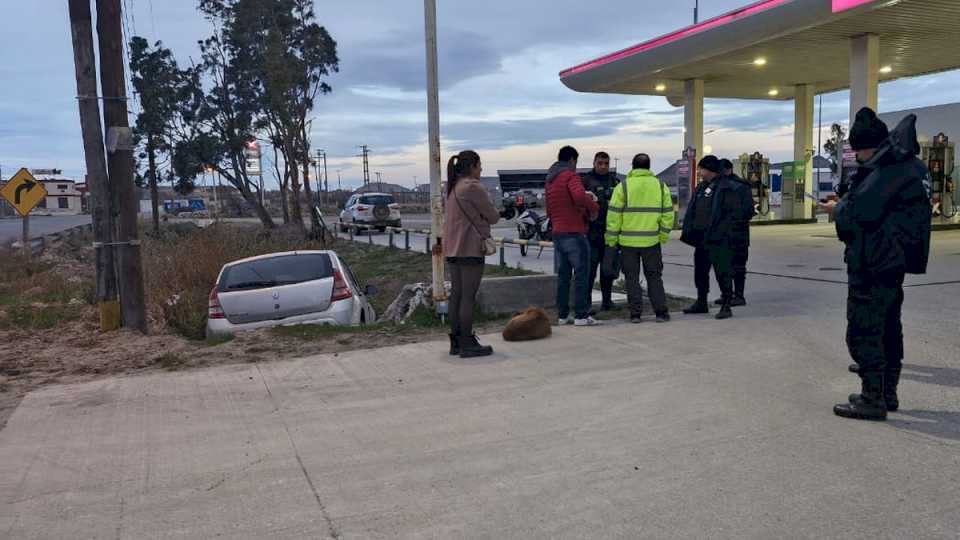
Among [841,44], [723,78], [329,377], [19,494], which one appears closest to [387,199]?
[723,78]

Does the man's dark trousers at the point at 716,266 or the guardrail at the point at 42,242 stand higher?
the man's dark trousers at the point at 716,266

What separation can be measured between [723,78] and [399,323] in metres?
21.5

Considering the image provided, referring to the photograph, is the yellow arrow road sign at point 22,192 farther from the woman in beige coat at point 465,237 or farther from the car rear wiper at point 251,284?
the woman in beige coat at point 465,237

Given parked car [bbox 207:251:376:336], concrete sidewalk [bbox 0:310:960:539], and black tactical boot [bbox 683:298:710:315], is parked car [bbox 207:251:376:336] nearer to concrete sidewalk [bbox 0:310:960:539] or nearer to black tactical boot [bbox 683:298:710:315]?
concrete sidewalk [bbox 0:310:960:539]

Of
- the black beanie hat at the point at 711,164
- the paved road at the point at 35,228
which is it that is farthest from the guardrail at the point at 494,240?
the paved road at the point at 35,228

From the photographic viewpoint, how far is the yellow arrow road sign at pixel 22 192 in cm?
1772

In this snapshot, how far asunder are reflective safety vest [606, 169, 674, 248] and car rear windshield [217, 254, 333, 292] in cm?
319

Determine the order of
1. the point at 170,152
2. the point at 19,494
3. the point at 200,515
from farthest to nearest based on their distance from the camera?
1. the point at 170,152
2. the point at 19,494
3. the point at 200,515

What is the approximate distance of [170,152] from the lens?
3303 cm

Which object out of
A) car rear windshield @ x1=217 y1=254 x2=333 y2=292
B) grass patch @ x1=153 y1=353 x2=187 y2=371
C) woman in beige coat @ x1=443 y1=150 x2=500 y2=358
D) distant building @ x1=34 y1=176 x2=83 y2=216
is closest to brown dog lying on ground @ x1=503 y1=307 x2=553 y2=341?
woman in beige coat @ x1=443 y1=150 x2=500 y2=358

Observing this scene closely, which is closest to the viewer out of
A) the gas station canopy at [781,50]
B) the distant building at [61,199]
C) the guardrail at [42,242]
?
the gas station canopy at [781,50]

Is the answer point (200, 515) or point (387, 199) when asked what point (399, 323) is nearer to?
point (200, 515)

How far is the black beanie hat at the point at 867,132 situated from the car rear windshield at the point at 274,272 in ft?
17.8

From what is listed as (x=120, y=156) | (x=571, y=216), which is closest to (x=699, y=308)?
(x=571, y=216)
